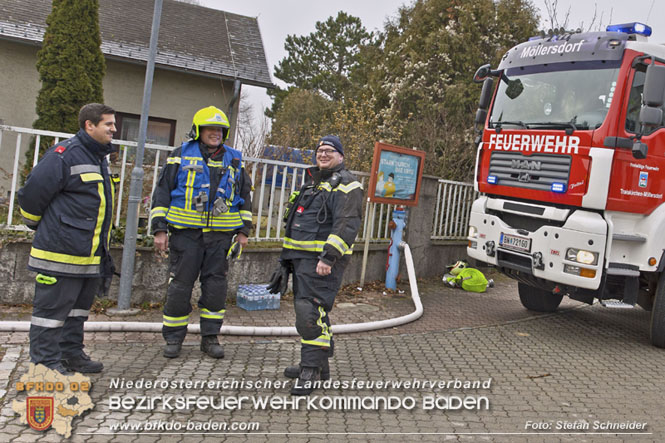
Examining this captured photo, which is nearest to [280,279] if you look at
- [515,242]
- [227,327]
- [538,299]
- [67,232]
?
[227,327]

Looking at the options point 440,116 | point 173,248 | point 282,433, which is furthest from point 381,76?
point 282,433

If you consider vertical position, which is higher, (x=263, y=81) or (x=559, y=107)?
(x=263, y=81)

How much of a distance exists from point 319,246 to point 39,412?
83.8 inches

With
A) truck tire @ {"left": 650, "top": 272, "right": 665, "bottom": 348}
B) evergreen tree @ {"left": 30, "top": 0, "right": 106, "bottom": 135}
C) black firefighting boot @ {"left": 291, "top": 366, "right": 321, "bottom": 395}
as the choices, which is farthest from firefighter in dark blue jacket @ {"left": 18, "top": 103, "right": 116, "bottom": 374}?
evergreen tree @ {"left": 30, "top": 0, "right": 106, "bottom": 135}

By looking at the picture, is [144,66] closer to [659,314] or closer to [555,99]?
[555,99]

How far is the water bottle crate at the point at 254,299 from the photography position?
255 inches

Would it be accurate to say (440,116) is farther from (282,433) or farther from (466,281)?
(282,433)

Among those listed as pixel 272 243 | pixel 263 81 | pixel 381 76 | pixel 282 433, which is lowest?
pixel 282 433

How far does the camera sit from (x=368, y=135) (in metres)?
12.5

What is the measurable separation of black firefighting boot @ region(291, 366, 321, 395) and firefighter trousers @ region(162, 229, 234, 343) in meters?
1.04

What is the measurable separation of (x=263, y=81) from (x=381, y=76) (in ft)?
22.0

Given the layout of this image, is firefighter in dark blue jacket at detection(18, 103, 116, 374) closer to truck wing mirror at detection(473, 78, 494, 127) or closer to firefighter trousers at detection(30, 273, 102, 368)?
firefighter trousers at detection(30, 273, 102, 368)

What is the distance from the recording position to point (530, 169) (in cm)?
657

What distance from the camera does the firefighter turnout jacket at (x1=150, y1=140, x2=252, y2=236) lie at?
4625 mm
